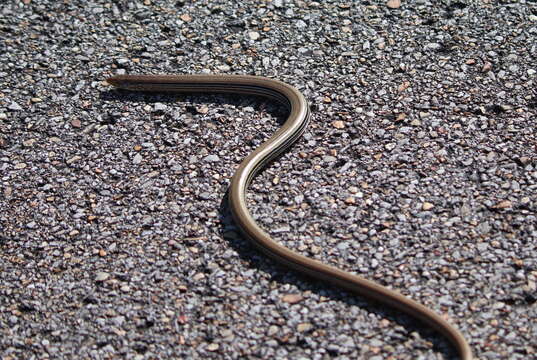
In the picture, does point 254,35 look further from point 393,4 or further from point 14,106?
point 14,106

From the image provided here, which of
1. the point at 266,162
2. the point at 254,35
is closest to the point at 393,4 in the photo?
the point at 254,35

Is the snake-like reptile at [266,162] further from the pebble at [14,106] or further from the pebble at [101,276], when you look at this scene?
the pebble at [101,276]

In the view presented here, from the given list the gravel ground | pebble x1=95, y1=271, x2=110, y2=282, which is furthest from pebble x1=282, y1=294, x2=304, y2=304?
pebble x1=95, y1=271, x2=110, y2=282

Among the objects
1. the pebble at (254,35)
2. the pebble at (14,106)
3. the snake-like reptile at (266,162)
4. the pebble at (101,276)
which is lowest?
the pebble at (101,276)

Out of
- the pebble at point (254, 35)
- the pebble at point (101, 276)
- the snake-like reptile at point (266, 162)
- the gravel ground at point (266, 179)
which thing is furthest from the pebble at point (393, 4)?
the pebble at point (101, 276)

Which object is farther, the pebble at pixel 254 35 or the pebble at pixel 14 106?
the pebble at pixel 254 35

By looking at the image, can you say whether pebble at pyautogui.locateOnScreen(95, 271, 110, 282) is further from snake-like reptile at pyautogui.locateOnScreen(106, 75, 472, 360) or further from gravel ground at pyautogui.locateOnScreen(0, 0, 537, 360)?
snake-like reptile at pyautogui.locateOnScreen(106, 75, 472, 360)
